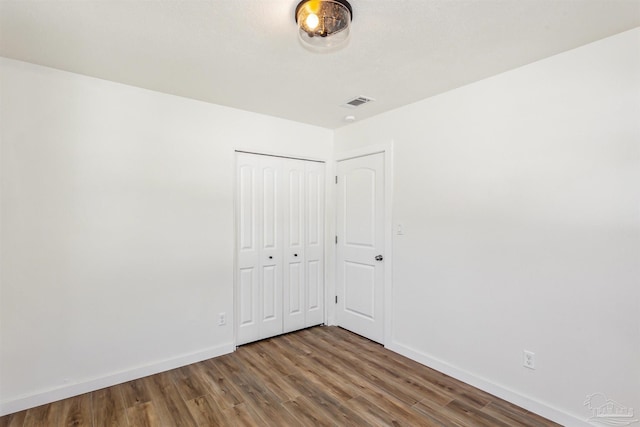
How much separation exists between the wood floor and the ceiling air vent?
249 centimetres

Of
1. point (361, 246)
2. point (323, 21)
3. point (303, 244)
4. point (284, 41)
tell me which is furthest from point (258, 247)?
point (323, 21)

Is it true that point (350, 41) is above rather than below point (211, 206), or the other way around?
above

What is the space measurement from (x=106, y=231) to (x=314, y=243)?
214 centimetres

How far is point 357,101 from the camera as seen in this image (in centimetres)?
297

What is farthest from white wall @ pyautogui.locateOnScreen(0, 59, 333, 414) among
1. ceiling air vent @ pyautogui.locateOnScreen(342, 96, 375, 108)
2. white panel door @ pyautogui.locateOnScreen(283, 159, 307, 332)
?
ceiling air vent @ pyautogui.locateOnScreen(342, 96, 375, 108)

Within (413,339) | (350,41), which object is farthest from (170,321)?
(350,41)

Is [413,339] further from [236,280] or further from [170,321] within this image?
[170,321]

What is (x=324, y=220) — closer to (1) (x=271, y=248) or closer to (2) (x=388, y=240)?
(1) (x=271, y=248)

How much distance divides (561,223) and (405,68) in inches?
60.4

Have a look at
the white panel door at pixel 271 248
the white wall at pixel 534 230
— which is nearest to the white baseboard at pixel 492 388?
the white wall at pixel 534 230

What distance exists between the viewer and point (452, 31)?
6.02ft

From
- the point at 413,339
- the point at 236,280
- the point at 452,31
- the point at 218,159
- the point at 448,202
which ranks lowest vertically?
the point at 413,339

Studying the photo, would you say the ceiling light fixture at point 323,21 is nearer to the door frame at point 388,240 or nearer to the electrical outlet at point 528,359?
the door frame at point 388,240

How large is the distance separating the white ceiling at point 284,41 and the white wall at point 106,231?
32 cm
